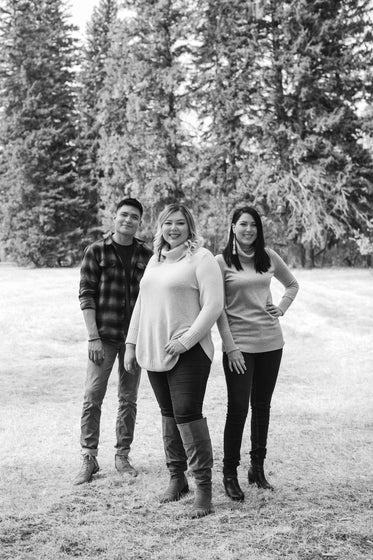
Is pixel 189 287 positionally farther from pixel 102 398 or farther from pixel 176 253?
pixel 102 398

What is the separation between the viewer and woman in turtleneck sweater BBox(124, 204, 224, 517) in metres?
3.52

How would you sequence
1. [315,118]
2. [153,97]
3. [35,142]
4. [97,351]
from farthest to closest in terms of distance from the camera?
[35,142], [153,97], [315,118], [97,351]

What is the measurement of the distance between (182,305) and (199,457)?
915 millimetres

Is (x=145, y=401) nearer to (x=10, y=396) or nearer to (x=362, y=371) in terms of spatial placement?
(x=10, y=396)

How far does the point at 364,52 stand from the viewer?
833 inches

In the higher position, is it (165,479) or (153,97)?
(153,97)

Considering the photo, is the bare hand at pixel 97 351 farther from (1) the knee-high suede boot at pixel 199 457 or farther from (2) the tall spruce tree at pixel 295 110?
(2) the tall spruce tree at pixel 295 110

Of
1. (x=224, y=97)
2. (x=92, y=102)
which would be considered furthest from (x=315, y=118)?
(x=92, y=102)

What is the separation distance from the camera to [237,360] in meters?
3.72

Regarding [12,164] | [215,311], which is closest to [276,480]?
[215,311]

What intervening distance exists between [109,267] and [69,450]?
1.82 metres

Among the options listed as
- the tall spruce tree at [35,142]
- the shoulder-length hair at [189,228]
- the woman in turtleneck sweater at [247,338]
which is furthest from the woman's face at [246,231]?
the tall spruce tree at [35,142]

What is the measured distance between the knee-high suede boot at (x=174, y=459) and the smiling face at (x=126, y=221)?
4.54ft

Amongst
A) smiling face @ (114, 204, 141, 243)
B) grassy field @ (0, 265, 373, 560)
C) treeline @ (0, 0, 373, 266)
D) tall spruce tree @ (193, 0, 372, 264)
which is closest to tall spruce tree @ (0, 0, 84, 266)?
treeline @ (0, 0, 373, 266)
